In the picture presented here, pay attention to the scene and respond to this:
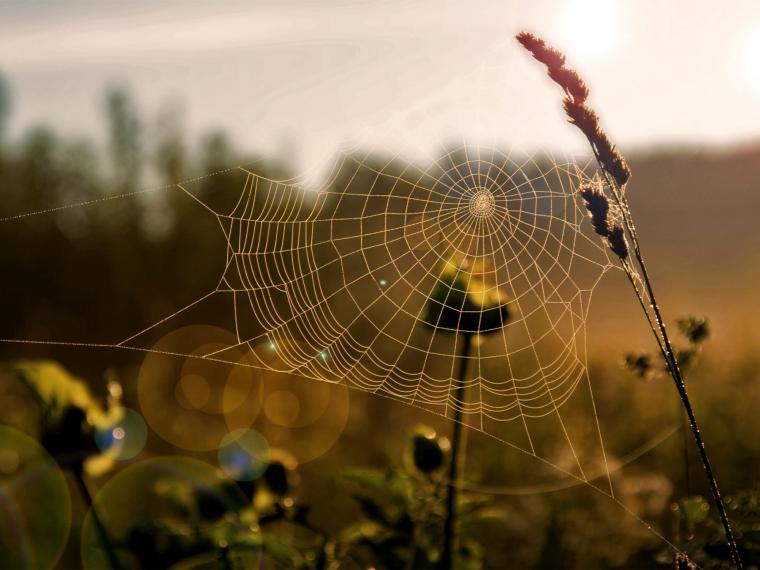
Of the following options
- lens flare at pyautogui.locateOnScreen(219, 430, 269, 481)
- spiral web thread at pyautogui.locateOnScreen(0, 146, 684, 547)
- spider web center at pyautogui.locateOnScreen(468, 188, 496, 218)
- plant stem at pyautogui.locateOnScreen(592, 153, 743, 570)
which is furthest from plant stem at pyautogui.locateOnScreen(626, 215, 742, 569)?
spider web center at pyautogui.locateOnScreen(468, 188, 496, 218)

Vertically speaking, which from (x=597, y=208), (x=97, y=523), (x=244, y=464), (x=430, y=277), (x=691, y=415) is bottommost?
(x=97, y=523)

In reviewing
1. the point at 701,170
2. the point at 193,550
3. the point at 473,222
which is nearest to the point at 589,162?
the point at 193,550

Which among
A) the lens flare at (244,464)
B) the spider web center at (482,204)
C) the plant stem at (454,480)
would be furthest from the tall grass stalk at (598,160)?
the spider web center at (482,204)

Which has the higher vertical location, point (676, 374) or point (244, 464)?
point (676, 374)

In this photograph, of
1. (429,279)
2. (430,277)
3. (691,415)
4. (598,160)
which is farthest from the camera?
(429,279)

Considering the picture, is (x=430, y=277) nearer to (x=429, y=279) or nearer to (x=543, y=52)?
(x=429, y=279)

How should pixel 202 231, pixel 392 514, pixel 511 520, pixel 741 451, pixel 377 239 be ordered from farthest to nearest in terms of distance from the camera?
pixel 202 231, pixel 377 239, pixel 741 451, pixel 511 520, pixel 392 514

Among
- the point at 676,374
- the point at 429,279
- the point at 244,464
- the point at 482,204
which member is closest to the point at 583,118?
the point at 676,374

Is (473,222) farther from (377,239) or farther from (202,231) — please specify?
(202,231)
